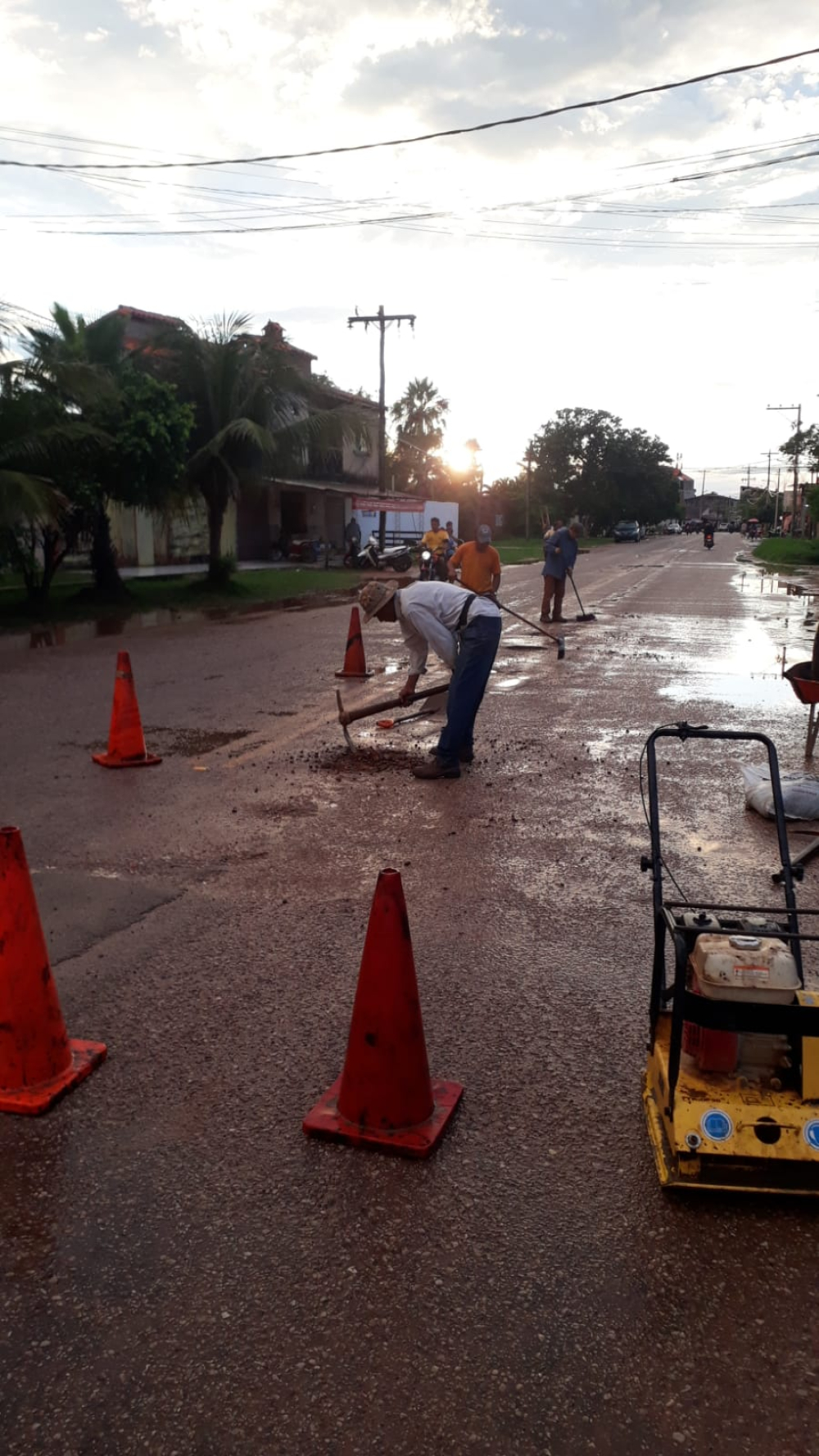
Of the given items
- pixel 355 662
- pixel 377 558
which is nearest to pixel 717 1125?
pixel 355 662

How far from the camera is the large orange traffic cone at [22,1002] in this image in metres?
3.21

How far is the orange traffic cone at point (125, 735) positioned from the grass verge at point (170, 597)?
1027cm

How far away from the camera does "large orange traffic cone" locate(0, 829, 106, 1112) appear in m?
3.21

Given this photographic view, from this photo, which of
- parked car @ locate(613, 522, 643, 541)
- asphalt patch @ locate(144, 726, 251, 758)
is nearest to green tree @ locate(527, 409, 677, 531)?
parked car @ locate(613, 522, 643, 541)

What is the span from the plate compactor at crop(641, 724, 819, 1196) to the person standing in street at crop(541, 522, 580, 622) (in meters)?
13.9

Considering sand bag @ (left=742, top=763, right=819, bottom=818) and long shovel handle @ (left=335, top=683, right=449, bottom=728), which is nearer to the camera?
sand bag @ (left=742, top=763, right=819, bottom=818)

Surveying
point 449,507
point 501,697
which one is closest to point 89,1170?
point 501,697

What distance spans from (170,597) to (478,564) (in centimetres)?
1110

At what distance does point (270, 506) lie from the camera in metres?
36.7

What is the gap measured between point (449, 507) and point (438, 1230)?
4194cm

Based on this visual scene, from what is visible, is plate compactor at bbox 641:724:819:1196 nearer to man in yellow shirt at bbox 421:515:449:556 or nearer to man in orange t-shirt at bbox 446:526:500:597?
man in orange t-shirt at bbox 446:526:500:597

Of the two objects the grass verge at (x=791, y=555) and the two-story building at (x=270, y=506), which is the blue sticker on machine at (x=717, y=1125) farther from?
the grass verge at (x=791, y=555)

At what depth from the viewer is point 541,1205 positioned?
2.71m

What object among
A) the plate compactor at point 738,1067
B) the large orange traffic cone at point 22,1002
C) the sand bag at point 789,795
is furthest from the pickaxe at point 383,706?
the plate compactor at point 738,1067
